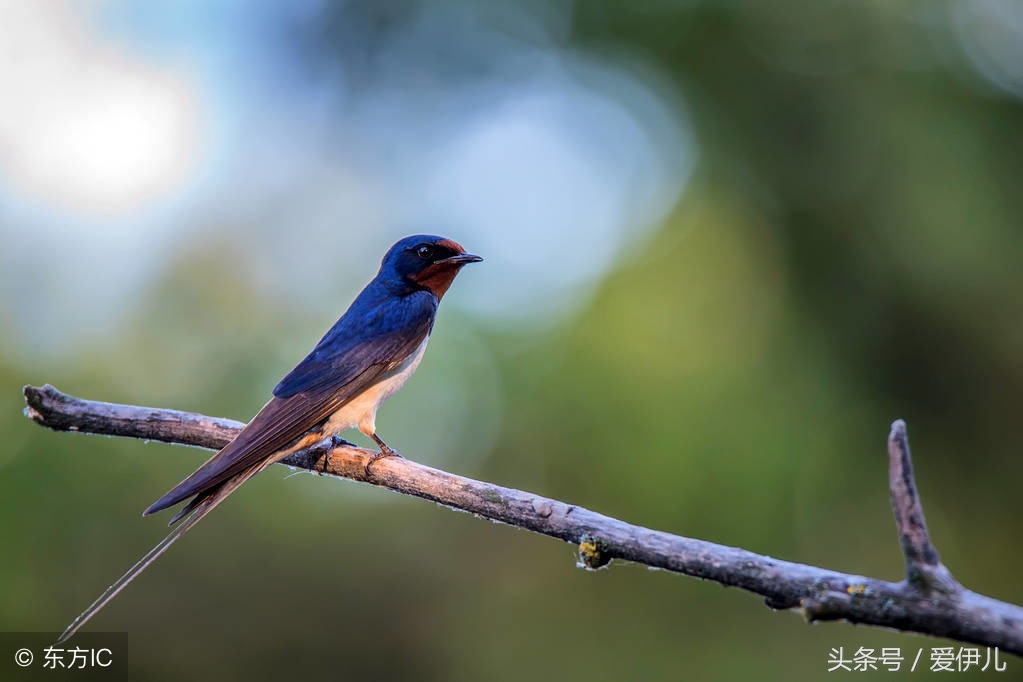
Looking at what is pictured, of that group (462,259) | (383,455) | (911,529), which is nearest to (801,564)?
(911,529)

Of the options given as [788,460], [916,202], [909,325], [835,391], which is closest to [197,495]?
[788,460]

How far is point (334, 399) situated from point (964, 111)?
828 cm

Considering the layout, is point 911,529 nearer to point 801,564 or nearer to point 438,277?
point 801,564

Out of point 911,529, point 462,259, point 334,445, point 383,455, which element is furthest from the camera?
point 462,259

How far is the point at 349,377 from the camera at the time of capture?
3602 millimetres

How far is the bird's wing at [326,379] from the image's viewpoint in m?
2.92

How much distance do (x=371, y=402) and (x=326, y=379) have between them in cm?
25

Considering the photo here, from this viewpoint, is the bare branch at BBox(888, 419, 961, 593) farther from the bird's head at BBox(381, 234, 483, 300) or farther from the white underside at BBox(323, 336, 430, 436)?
the bird's head at BBox(381, 234, 483, 300)

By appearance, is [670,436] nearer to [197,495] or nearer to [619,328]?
[619,328]

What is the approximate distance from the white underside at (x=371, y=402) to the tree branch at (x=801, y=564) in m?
0.65

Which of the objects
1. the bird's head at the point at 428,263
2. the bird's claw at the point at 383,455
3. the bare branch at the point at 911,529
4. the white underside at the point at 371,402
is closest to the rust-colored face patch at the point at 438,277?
the bird's head at the point at 428,263

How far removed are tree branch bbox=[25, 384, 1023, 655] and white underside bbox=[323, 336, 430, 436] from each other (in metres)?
0.65

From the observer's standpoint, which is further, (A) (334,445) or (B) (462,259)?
(B) (462,259)

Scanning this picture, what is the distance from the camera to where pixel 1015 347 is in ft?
26.1
